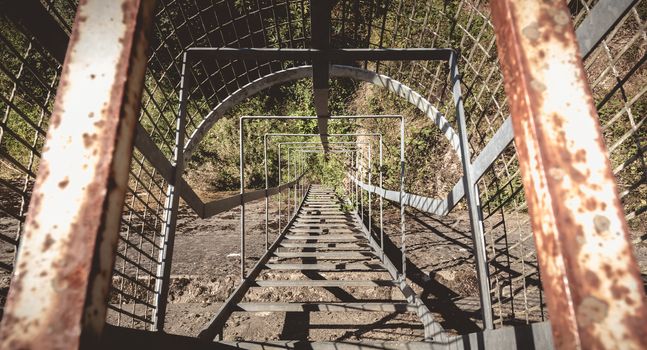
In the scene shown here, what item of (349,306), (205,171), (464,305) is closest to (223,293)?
(349,306)

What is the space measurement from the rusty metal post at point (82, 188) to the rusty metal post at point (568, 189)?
579 mm

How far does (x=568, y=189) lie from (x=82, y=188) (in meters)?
0.64

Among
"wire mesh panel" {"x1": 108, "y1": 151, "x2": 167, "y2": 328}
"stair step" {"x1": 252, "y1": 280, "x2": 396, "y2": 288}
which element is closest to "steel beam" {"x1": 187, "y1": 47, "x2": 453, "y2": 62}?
"wire mesh panel" {"x1": 108, "y1": 151, "x2": 167, "y2": 328}

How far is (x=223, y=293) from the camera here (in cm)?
372

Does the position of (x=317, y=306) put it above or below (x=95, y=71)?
below

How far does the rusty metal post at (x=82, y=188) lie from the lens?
1.14ft

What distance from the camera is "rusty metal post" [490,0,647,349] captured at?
1.15ft

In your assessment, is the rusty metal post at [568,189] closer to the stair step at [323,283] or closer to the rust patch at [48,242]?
the rust patch at [48,242]

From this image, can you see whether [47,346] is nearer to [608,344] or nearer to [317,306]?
[608,344]

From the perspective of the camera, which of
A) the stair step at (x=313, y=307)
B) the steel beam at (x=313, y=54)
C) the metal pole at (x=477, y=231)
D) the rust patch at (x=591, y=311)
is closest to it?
the rust patch at (x=591, y=311)

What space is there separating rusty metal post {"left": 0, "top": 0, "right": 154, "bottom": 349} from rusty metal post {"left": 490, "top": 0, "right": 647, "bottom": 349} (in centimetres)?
58

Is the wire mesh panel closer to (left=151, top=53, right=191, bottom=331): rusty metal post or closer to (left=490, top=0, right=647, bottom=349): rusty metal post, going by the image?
(left=151, top=53, right=191, bottom=331): rusty metal post

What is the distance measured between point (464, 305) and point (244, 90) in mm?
3437

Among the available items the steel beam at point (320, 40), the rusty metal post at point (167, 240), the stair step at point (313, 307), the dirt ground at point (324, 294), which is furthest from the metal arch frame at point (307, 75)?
the dirt ground at point (324, 294)
